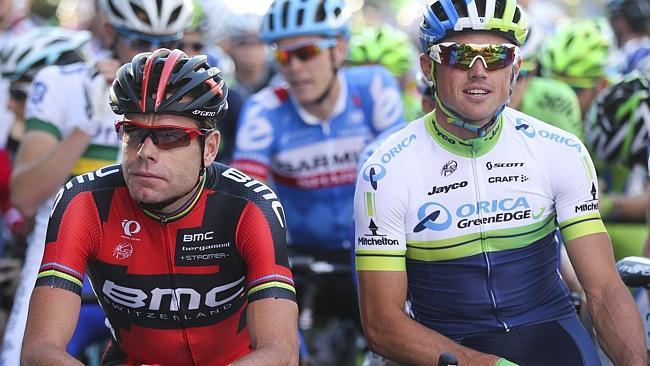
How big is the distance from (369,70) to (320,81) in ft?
1.81

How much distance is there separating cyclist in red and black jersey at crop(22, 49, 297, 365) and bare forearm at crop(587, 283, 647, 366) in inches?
52.4

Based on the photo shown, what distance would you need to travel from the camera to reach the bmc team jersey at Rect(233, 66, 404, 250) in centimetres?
741

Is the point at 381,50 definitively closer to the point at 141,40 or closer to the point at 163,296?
the point at 141,40

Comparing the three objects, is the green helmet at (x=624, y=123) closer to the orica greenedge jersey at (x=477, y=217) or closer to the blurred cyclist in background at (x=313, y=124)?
the blurred cyclist in background at (x=313, y=124)

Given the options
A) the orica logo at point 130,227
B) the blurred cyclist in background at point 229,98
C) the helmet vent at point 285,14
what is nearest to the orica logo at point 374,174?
the orica logo at point 130,227

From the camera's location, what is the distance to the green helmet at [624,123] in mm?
6859

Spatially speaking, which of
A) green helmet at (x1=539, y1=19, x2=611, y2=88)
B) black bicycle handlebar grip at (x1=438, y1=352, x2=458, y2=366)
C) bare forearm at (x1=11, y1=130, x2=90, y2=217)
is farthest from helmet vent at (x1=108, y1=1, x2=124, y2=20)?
green helmet at (x1=539, y1=19, x2=611, y2=88)

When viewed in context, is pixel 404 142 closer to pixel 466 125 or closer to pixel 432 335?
pixel 466 125

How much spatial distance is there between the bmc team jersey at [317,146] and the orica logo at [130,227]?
8.38 ft

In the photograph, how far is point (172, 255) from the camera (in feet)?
15.6

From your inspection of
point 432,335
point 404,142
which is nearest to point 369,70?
point 404,142

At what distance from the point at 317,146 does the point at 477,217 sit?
2.77 meters

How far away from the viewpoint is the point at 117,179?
4.92 metres

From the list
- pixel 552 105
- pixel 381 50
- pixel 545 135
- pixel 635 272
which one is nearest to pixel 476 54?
pixel 545 135
